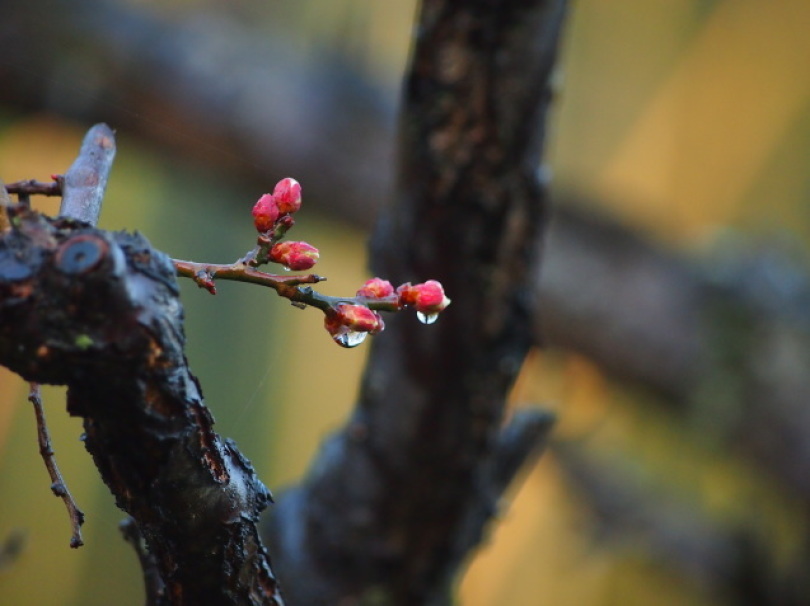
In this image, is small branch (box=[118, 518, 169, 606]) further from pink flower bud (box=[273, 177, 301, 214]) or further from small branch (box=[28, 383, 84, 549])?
pink flower bud (box=[273, 177, 301, 214])

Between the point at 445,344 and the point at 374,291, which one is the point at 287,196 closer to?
the point at 374,291

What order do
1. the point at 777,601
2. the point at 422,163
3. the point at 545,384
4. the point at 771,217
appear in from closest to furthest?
1. the point at 422,163
2. the point at 777,601
3. the point at 545,384
4. the point at 771,217

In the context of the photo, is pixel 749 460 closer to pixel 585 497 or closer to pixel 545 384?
pixel 585 497

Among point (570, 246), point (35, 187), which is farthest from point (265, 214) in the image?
point (570, 246)

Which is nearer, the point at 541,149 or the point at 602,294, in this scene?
the point at 541,149

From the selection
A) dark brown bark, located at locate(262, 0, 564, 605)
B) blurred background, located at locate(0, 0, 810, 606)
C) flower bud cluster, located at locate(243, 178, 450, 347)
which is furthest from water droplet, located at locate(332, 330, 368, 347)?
blurred background, located at locate(0, 0, 810, 606)

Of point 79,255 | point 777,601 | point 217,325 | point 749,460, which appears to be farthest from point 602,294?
point 79,255
